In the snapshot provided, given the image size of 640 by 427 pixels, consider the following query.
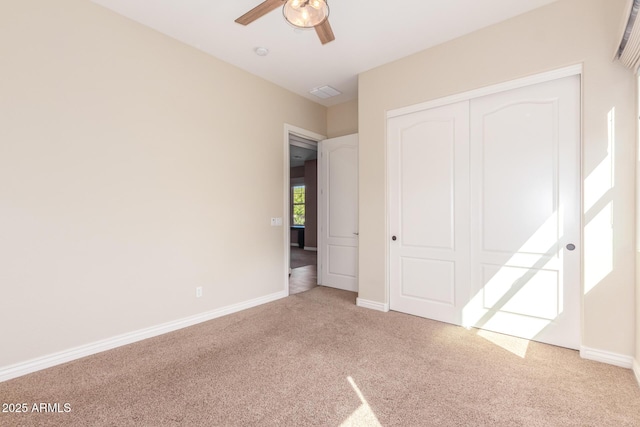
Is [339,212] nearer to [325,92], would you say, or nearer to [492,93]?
[325,92]

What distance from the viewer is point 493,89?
291 cm

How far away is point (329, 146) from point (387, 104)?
1377 millimetres

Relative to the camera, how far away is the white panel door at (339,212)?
4531mm

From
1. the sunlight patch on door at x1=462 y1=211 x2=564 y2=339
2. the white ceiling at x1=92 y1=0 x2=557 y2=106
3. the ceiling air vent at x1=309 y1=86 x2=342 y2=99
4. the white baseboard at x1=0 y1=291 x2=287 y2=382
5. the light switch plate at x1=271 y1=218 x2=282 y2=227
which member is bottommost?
the white baseboard at x1=0 y1=291 x2=287 y2=382

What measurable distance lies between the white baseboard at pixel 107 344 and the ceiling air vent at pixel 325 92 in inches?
123

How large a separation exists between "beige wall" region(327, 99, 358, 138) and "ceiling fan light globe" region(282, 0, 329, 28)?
275 cm

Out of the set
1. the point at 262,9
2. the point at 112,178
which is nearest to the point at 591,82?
the point at 262,9

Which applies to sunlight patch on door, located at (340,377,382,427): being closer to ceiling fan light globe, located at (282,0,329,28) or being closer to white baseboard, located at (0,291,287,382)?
white baseboard, located at (0,291,287,382)

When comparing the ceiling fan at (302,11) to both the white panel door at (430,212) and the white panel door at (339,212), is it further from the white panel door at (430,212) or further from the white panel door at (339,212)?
the white panel door at (339,212)

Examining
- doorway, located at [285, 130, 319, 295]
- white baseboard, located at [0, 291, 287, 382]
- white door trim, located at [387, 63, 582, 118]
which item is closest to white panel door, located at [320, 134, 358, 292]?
doorway, located at [285, 130, 319, 295]

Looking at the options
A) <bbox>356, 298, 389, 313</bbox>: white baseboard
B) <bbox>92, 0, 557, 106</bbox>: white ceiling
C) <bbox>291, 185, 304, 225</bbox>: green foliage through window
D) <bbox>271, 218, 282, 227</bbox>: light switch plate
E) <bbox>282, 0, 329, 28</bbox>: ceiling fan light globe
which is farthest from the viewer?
<bbox>291, 185, 304, 225</bbox>: green foliage through window

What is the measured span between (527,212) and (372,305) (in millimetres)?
1967

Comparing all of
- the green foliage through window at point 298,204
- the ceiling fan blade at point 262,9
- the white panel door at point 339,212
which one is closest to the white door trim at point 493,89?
the white panel door at point 339,212

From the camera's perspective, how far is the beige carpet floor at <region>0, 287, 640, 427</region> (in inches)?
68.7
